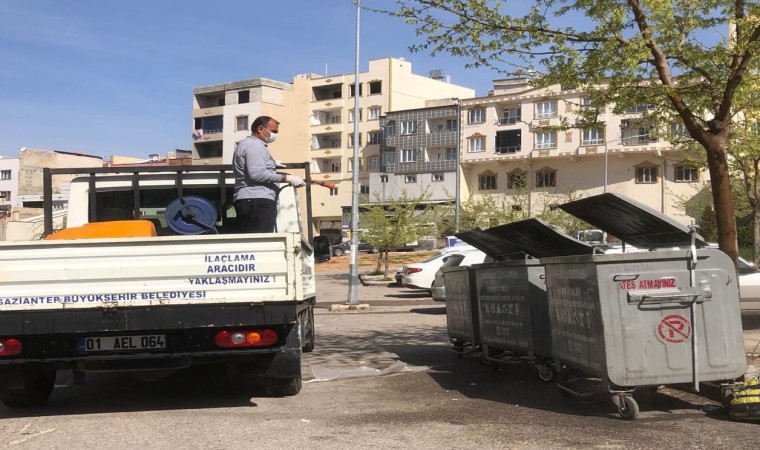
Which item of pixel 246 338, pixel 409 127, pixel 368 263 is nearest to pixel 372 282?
pixel 368 263

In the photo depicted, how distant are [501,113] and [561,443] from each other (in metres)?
75.7

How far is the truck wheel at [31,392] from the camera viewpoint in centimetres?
755

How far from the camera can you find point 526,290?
8.53 metres

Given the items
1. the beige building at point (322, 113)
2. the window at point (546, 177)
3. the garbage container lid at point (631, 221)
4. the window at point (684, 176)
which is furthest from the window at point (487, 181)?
the garbage container lid at point (631, 221)

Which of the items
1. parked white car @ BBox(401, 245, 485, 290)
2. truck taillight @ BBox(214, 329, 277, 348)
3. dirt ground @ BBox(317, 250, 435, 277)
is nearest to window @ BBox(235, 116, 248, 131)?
dirt ground @ BBox(317, 250, 435, 277)

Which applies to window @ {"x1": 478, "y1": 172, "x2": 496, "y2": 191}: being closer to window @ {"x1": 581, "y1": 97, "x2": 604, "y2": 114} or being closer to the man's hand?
window @ {"x1": 581, "y1": 97, "x2": 604, "y2": 114}

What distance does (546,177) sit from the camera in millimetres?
78188

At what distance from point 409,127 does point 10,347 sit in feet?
266

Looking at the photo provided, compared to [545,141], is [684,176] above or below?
below

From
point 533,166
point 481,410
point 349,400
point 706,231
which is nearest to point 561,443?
point 481,410

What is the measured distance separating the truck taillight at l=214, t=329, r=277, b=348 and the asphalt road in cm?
63

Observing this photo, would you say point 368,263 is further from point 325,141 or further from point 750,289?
point 325,141

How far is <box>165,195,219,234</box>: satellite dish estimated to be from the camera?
791 cm

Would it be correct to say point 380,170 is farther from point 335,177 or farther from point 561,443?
point 561,443
